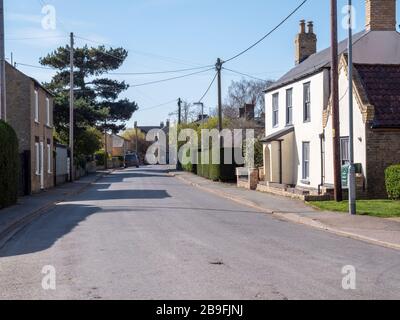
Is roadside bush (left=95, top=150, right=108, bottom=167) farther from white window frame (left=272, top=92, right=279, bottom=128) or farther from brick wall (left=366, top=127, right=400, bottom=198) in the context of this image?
brick wall (left=366, top=127, right=400, bottom=198)

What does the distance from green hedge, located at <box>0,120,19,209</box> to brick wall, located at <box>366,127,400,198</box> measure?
13160mm

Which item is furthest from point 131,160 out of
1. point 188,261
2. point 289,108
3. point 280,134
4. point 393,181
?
point 188,261

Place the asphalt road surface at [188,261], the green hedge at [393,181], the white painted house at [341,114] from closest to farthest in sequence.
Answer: the asphalt road surface at [188,261]
the green hedge at [393,181]
the white painted house at [341,114]

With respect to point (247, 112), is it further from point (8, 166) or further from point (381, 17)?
point (8, 166)

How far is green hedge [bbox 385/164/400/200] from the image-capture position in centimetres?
2125

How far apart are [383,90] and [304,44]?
13.4 m

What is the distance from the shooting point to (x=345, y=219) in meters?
17.5

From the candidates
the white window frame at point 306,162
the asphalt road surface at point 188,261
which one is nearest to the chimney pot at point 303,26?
the white window frame at point 306,162

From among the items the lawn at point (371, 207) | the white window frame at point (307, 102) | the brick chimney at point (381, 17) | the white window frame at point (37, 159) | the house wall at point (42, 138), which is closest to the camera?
the lawn at point (371, 207)

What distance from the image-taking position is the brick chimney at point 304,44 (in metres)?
36.2

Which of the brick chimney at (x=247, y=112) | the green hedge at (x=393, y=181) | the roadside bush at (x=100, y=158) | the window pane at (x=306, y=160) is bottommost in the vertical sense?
the green hedge at (x=393, y=181)

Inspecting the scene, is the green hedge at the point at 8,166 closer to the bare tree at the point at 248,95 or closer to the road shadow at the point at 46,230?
the road shadow at the point at 46,230

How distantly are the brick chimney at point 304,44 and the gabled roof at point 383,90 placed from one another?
478 inches

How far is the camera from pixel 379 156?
22781 mm
